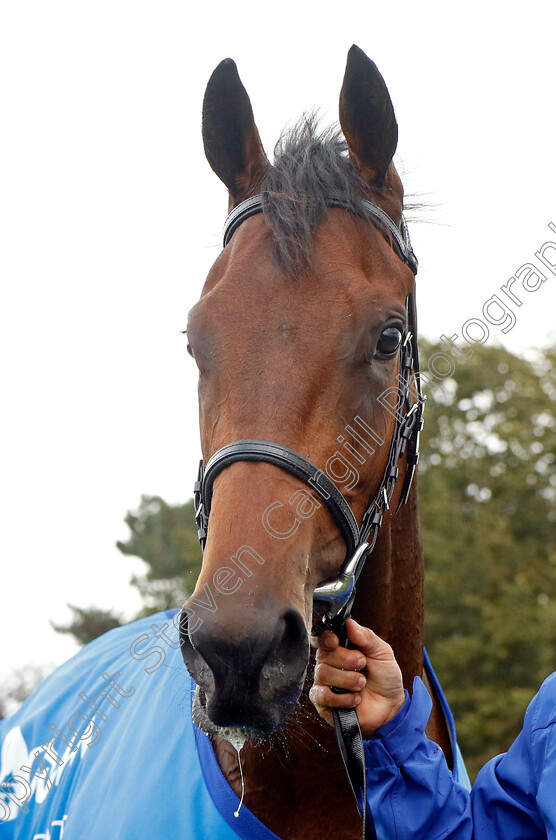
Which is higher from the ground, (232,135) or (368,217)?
(232,135)

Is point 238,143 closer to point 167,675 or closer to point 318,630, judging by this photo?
point 318,630

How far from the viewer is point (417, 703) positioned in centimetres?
224

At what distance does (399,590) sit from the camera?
9.14 ft

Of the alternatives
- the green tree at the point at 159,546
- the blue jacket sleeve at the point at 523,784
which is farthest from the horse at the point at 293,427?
the green tree at the point at 159,546

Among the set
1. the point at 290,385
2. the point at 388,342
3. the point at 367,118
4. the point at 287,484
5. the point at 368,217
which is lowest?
the point at 287,484

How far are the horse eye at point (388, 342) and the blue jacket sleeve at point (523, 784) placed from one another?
110cm

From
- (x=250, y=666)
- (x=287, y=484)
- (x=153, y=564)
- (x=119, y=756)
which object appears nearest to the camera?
(x=250, y=666)

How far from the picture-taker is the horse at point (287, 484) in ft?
6.20

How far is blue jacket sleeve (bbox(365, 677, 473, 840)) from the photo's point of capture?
208 centimetres

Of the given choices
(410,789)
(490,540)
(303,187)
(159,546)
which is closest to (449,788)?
(410,789)

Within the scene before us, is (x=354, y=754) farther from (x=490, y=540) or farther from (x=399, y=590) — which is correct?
(x=490, y=540)

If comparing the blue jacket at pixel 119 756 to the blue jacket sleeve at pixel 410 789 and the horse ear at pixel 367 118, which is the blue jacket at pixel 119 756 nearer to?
the blue jacket sleeve at pixel 410 789

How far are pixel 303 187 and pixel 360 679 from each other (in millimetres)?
1663

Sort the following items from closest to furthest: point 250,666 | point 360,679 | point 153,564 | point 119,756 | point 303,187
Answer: point 250,666
point 360,679
point 303,187
point 119,756
point 153,564
